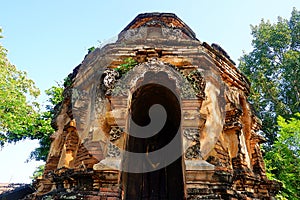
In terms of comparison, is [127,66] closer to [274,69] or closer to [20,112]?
[20,112]

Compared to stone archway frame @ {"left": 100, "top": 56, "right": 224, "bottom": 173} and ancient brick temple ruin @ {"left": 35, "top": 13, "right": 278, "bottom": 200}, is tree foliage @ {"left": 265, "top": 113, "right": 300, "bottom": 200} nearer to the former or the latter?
ancient brick temple ruin @ {"left": 35, "top": 13, "right": 278, "bottom": 200}

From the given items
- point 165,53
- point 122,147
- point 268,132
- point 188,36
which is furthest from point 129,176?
point 268,132

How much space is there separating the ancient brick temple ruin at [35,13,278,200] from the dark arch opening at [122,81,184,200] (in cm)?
2

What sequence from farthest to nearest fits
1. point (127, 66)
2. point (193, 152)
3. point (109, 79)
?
point (127, 66) < point (109, 79) < point (193, 152)

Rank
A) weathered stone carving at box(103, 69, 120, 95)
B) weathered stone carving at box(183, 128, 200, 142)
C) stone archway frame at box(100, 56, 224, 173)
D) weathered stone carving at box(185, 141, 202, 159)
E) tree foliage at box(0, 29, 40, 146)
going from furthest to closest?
tree foliage at box(0, 29, 40, 146) < weathered stone carving at box(103, 69, 120, 95) < stone archway frame at box(100, 56, 224, 173) < weathered stone carving at box(183, 128, 200, 142) < weathered stone carving at box(185, 141, 202, 159)

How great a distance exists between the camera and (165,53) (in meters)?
5.53

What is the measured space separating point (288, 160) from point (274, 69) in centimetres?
781

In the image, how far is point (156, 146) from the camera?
619cm

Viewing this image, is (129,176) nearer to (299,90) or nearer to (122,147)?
(122,147)

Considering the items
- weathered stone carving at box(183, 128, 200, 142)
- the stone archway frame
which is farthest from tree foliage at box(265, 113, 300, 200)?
weathered stone carving at box(183, 128, 200, 142)

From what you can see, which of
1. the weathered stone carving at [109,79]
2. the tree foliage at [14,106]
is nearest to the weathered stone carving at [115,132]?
the weathered stone carving at [109,79]

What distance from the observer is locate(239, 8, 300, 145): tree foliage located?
15398mm

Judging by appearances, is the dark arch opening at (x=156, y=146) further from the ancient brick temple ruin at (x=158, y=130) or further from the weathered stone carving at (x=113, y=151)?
the weathered stone carving at (x=113, y=151)

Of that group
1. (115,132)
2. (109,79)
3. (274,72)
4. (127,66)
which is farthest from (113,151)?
(274,72)
